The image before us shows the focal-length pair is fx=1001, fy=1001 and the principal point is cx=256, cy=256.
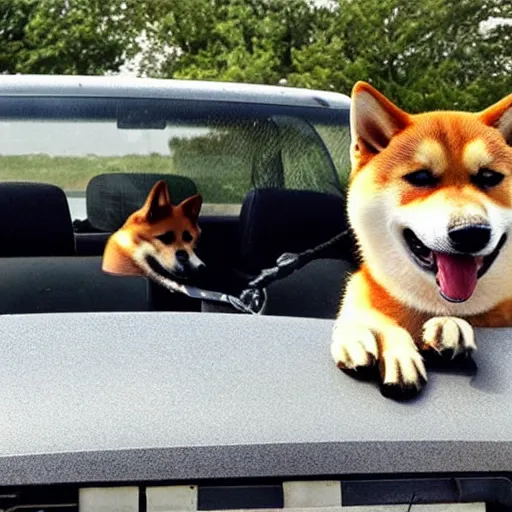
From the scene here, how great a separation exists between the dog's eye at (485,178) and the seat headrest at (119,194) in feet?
3.00

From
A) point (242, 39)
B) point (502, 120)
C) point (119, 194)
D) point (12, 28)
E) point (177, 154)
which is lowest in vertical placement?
point (502, 120)

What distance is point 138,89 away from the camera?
9.64 feet

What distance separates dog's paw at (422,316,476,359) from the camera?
68.4 inches

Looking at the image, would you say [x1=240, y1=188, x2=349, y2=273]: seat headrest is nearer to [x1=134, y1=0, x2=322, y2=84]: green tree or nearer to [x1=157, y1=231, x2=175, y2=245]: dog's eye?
[x1=157, y1=231, x2=175, y2=245]: dog's eye

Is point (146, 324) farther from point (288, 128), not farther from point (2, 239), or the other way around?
point (288, 128)

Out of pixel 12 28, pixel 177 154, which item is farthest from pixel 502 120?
pixel 12 28

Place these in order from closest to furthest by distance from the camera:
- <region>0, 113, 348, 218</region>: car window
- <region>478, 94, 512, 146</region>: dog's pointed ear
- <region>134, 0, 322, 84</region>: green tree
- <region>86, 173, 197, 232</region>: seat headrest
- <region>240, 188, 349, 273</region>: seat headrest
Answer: <region>478, 94, 512, 146</region>: dog's pointed ear
<region>240, 188, 349, 273</region>: seat headrest
<region>86, 173, 197, 232</region>: seat headrest
<region>0, 113, 348, 218</region>: car window
<region>134, 0, 322, 84</region>: green tree

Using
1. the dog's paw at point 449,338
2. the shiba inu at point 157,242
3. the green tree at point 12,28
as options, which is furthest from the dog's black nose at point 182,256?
the green tree at point 12,28

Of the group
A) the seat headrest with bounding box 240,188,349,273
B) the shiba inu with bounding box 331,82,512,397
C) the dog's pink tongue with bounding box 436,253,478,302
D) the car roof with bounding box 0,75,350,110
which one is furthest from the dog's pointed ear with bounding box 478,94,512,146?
the car roof with bounding box 0,75,350,110

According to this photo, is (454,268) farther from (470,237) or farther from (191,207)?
(191,207)

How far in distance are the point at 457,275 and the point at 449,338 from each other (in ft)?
0.37

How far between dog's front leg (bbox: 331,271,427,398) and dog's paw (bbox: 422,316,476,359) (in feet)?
0.11

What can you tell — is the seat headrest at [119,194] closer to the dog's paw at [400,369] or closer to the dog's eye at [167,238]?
the dog's eye at [167,238]

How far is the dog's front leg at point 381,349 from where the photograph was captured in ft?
5.41
